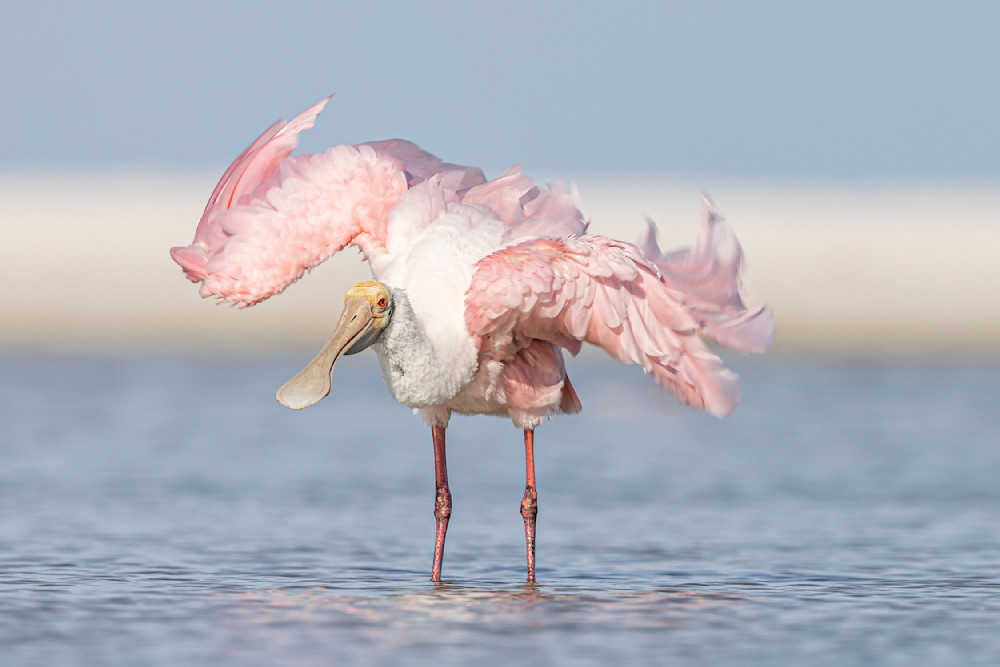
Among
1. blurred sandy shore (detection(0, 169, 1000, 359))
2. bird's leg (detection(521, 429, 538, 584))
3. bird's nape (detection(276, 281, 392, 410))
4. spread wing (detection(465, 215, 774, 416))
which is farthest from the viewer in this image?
blurred sandy shore (detection(0, 169, 1000, 359))

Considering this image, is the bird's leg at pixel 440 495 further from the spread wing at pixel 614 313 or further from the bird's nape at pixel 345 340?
the bird's nape at pixel 345 340

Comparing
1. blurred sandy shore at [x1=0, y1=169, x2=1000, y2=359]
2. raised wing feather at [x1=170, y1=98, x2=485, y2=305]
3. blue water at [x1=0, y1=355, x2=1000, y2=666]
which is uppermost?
blurred sandy shore at [x1=0, y1=169, x2=1000, y2=359]

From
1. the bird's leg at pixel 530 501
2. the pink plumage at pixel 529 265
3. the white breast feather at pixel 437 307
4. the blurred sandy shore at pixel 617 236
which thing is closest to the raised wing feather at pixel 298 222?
the pink plumage at pixel 529 265

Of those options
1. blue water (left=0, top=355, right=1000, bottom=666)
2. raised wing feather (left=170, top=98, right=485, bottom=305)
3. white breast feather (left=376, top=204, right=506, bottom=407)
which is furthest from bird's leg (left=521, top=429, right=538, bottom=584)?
raised wing feather (left=170, top=98, right=485, bottom=305)

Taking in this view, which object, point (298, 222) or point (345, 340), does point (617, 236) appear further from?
point (345, 340)

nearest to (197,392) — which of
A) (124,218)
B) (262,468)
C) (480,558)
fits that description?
(262,468)

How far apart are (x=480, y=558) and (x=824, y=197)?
166 feet

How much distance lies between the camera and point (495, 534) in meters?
12.0

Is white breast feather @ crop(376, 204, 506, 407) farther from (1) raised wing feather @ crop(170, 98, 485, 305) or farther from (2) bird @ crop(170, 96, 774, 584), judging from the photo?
(1) raised wing feather @ crop(170, 98, 485, 305)

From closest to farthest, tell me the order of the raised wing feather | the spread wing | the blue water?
the blue water < the spread wing < the raised wing feather

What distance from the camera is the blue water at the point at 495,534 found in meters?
8.61

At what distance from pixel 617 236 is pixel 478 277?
31.1m

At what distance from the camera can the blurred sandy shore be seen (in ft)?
97.7

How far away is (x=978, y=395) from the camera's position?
21.0 metres
